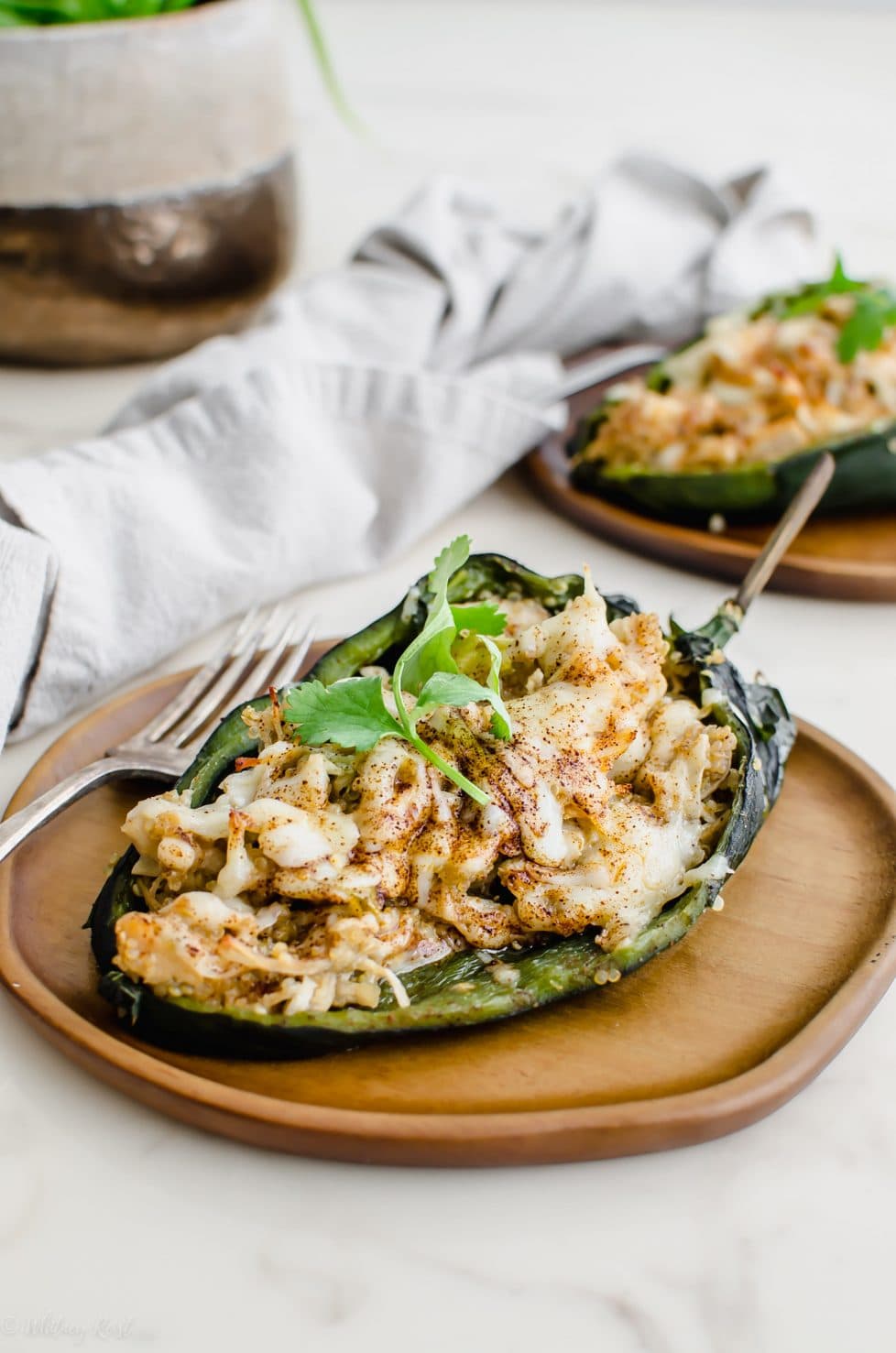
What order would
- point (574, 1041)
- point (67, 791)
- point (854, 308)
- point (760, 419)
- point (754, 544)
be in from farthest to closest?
point (854, 308), point (760, 419), point (754, 544), point (67, 791), point (574, 1041)

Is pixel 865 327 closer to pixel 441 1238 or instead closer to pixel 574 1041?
pixel 574 1041

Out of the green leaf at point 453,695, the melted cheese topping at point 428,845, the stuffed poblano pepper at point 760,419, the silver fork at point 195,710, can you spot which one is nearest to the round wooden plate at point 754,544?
the stuffed poblano pepper at point 760,419

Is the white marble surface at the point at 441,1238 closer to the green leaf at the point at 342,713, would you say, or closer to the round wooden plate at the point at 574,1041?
the round wooden plate at the point at 574,1041

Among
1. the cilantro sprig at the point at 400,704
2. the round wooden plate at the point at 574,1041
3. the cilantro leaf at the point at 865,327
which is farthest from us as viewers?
the cilantro leaf at the point at 865,327

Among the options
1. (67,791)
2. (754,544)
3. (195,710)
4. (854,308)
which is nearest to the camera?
(67,791)

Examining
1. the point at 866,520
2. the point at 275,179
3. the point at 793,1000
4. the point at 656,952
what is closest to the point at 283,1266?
the point at 656,952

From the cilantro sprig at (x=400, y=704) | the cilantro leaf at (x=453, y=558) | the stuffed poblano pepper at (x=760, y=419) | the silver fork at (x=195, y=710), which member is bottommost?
the silver fork at (x=195, y=710)

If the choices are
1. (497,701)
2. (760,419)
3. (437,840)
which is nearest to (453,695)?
(497,701)
